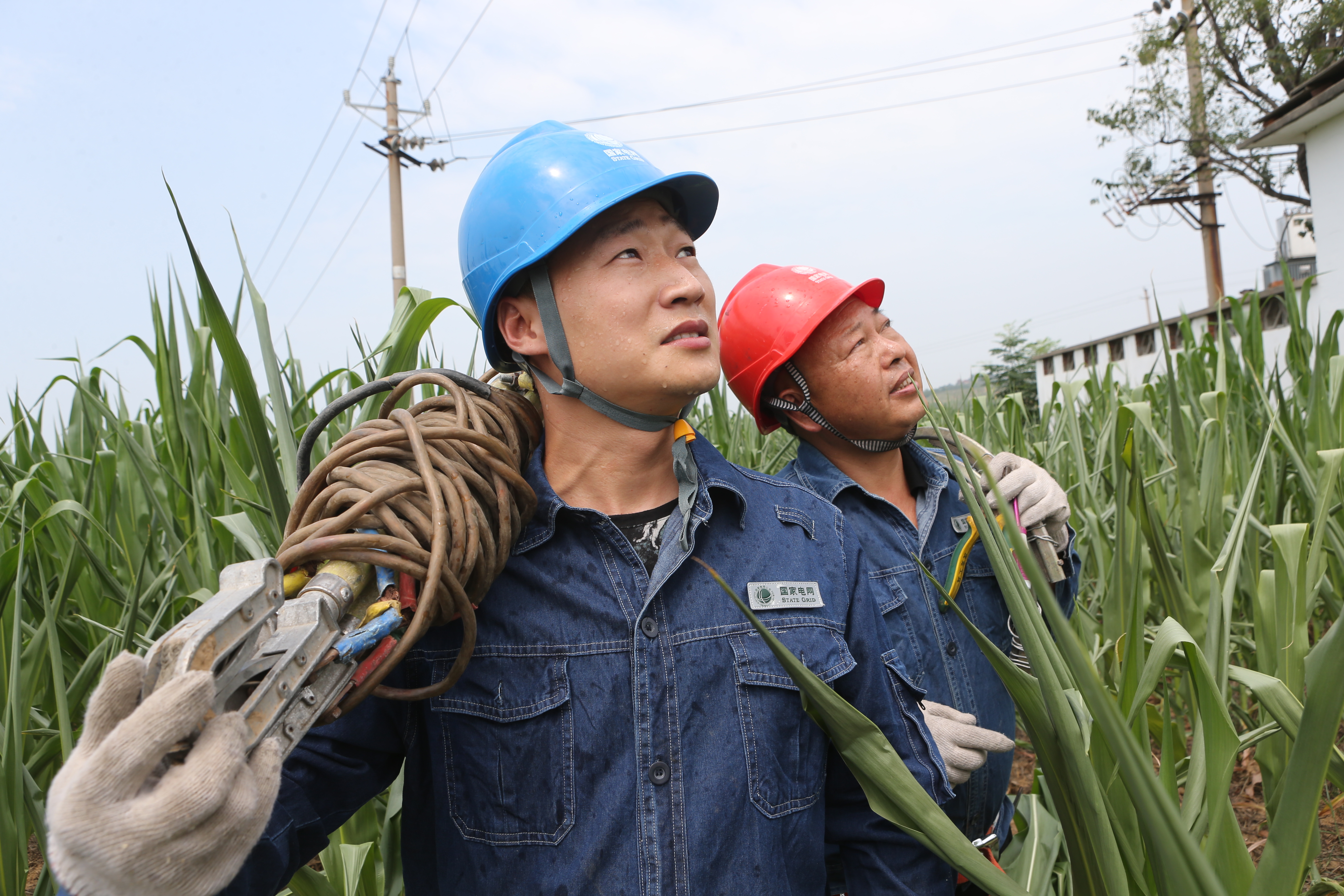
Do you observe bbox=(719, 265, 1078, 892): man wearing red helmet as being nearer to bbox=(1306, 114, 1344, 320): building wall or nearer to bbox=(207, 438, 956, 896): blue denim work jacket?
bbox=(207, 438, 956, 896): blue denim work jacket

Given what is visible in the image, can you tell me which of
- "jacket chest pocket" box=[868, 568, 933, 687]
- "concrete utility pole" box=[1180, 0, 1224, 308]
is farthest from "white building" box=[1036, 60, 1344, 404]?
"jacket chest pocket" box=[868, 568, 933, 687]

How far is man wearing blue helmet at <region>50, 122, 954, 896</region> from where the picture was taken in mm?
973

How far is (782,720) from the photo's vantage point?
1052 mm

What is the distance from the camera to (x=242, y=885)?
801mm

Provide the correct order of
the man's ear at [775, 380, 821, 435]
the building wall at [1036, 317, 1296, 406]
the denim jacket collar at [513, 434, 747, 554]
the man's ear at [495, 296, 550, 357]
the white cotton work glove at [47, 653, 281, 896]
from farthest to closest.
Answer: the building wall at [1036, 317, 1296, 406] → the man's ear at [775, 380, 821, 435] → the man's ear at [495, 296, 550, 357] → the denim jacket collar at [513, 434, 747, 554] → the white cotton work glove at [47, 653, 281, 896]

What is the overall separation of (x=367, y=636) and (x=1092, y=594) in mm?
2466

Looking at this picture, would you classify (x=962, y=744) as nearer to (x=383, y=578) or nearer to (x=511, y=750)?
(x=511, y=750)

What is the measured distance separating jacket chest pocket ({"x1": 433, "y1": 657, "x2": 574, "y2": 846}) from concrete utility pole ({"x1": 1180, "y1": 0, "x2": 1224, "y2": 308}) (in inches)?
685

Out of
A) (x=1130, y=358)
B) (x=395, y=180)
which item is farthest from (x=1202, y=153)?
(x=395, y=180)

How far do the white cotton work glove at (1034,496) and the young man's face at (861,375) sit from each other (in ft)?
0.67

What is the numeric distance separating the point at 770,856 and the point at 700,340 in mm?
675

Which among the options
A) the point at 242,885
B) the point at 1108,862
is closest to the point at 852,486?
the point at 1108,862

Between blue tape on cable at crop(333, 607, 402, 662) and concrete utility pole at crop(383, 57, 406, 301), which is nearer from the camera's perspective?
blue tape on cable at crop(333, 607, 402, 662)

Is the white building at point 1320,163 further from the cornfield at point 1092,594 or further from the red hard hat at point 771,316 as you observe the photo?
the red hard hat at point 771,316
